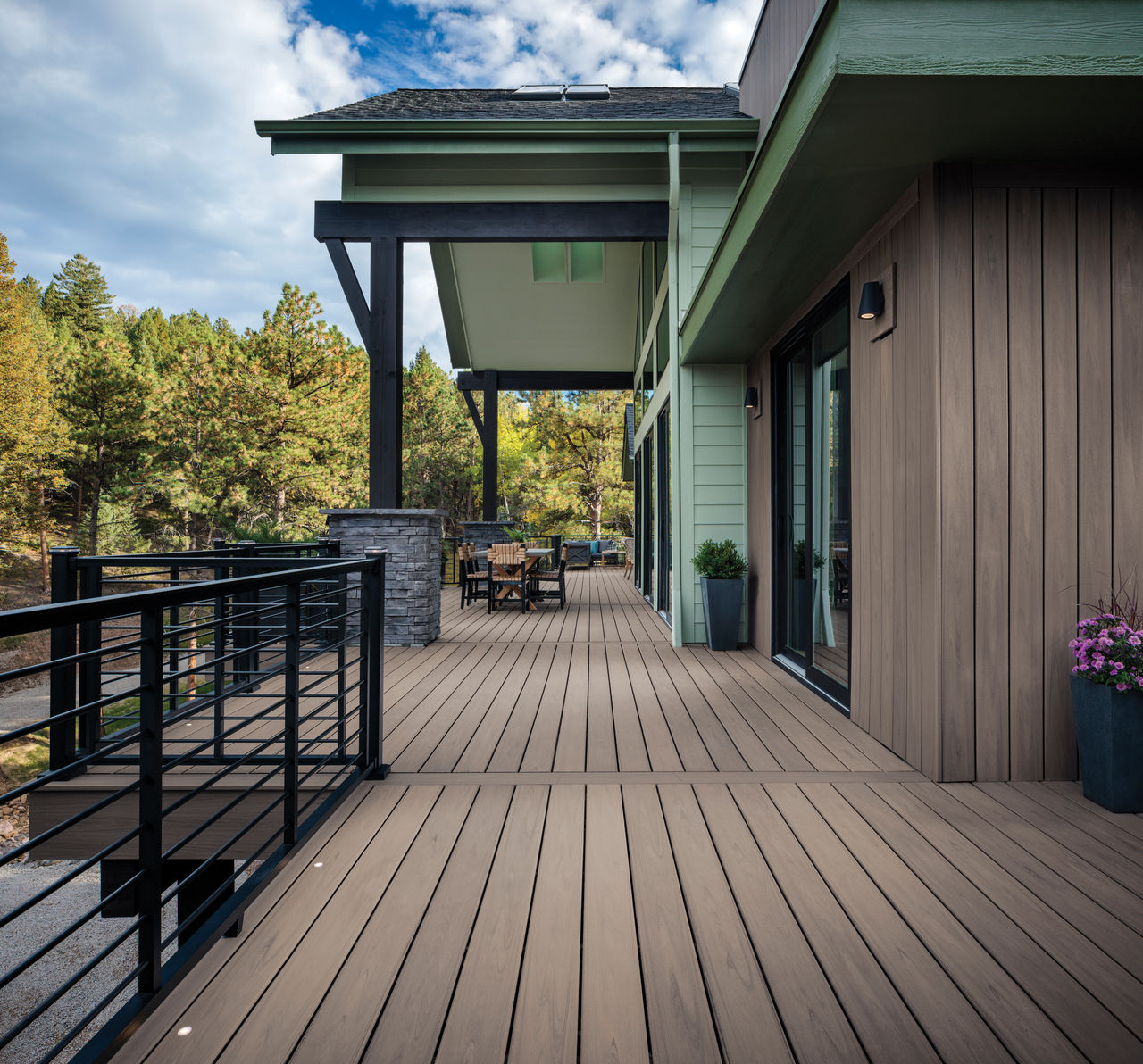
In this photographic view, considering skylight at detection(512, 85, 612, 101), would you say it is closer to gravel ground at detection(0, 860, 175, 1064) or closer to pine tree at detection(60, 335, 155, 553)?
gravel ground at detection(0, 860, 175, 1064)

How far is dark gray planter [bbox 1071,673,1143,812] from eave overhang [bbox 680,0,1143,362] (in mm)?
1886

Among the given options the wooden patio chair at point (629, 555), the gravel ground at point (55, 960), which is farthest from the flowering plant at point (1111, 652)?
the wooden patio chair at point (629, 555)

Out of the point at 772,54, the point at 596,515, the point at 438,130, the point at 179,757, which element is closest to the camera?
the point at 179,757

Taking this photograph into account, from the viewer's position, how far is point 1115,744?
2.26 m

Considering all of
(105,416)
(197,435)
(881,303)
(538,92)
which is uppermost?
(538,92)

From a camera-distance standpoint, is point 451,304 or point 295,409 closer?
point 451,304

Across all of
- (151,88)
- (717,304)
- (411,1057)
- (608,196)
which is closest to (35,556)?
(608,196)

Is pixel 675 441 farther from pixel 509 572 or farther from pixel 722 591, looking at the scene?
pixel 509 572

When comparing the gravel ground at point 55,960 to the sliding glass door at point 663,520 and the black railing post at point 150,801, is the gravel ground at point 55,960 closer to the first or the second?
the black railing post at point 150,801

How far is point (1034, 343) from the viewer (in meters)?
2.57

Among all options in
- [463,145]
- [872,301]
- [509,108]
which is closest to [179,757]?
[872,301]

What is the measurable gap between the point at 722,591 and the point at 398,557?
271 cm

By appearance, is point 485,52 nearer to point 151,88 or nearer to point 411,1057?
point 411,1057

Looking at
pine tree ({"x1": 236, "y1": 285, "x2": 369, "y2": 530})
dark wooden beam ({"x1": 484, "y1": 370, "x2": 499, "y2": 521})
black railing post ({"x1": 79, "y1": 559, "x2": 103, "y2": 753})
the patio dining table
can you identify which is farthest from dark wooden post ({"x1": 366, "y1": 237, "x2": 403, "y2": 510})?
pine tree ({"x1": 236, "y1": 285, "x2": 369, "y2": 530})
